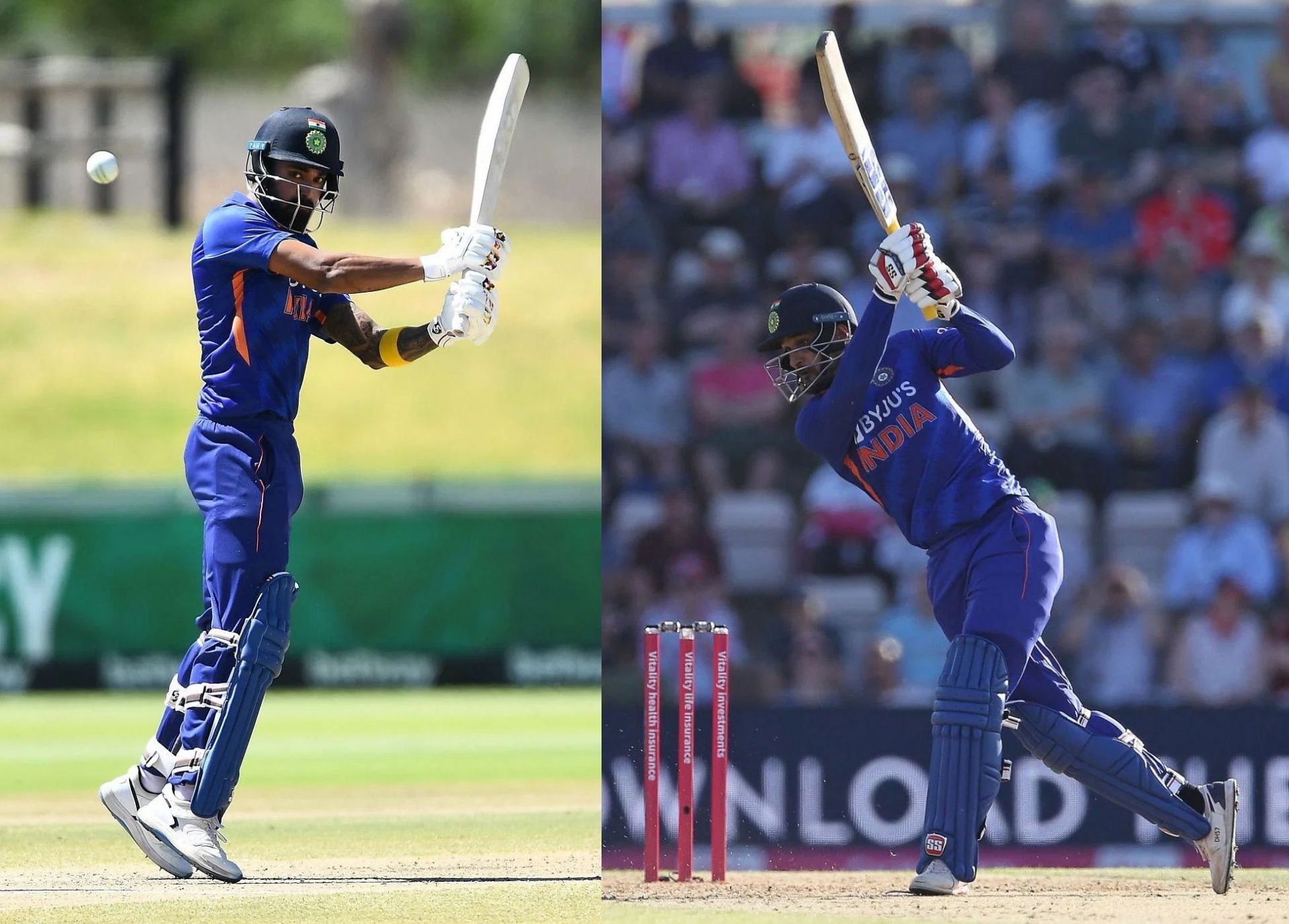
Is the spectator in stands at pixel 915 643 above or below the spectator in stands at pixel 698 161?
below

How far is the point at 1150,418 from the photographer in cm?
1041

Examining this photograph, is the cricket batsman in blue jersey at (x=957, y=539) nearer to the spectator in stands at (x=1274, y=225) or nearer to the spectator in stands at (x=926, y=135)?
the spectator in stands at (x=926, y=135)

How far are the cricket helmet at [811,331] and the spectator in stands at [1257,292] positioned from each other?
5.79 meters

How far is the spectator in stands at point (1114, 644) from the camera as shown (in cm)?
953

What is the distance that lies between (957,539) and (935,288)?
27.9 inches

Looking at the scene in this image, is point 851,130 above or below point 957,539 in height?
above

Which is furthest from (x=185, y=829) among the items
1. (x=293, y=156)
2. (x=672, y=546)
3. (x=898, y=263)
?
(x=672, y=546)

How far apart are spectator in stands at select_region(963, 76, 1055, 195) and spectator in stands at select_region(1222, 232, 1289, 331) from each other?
1193 millimetres

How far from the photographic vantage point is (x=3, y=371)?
18297 millimetres

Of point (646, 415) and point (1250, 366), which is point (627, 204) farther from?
point (1250, 366)

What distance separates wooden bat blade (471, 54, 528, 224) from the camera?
5.75 meters

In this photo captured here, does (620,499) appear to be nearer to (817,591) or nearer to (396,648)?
(817,591)

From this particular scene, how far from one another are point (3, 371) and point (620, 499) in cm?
992

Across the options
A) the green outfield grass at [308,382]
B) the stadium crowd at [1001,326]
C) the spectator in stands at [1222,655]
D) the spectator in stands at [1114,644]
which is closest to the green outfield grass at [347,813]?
the stadium crowd at [1001,326]
